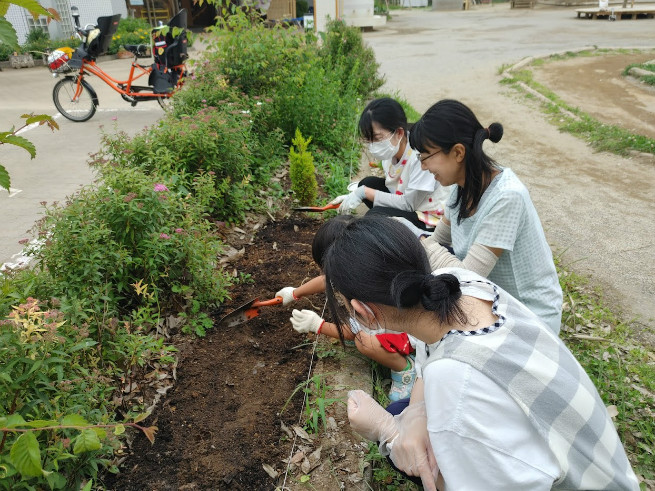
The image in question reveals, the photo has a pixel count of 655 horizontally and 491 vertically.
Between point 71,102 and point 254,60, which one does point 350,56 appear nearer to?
point 254,60

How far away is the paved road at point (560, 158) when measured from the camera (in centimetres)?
376

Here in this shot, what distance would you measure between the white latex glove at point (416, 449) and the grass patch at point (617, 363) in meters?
1.17

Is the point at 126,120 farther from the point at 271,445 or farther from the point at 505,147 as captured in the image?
the point at 271,445

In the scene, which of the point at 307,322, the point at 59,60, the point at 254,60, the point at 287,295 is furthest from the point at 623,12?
the point at 307,322

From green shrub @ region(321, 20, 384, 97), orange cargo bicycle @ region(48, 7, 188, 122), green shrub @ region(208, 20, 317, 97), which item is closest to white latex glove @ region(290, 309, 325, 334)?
green shrub @ region(208, 20, 317, 97)

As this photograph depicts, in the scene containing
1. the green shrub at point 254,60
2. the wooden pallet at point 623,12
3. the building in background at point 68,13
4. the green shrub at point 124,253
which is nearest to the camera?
the green shrub at point 124,253

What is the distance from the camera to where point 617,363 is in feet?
8.83

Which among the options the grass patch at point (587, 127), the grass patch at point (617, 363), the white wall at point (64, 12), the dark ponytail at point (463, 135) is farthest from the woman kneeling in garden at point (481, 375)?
the white wall at point (64, 12)

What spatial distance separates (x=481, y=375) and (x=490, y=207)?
106 cm

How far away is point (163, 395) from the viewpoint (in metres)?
2.32

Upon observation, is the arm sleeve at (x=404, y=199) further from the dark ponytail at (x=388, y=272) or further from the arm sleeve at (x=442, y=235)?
the dark ponytail at (x=388, y=272)

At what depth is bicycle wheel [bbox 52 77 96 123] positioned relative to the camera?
7086 mm

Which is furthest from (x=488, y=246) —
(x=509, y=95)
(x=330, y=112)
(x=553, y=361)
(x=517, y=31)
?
(x=517, y=31)

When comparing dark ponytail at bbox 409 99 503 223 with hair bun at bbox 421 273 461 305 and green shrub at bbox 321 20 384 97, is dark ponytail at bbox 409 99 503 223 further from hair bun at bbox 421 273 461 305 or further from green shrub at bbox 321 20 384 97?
green shrub at bbox 321 20 384 97
